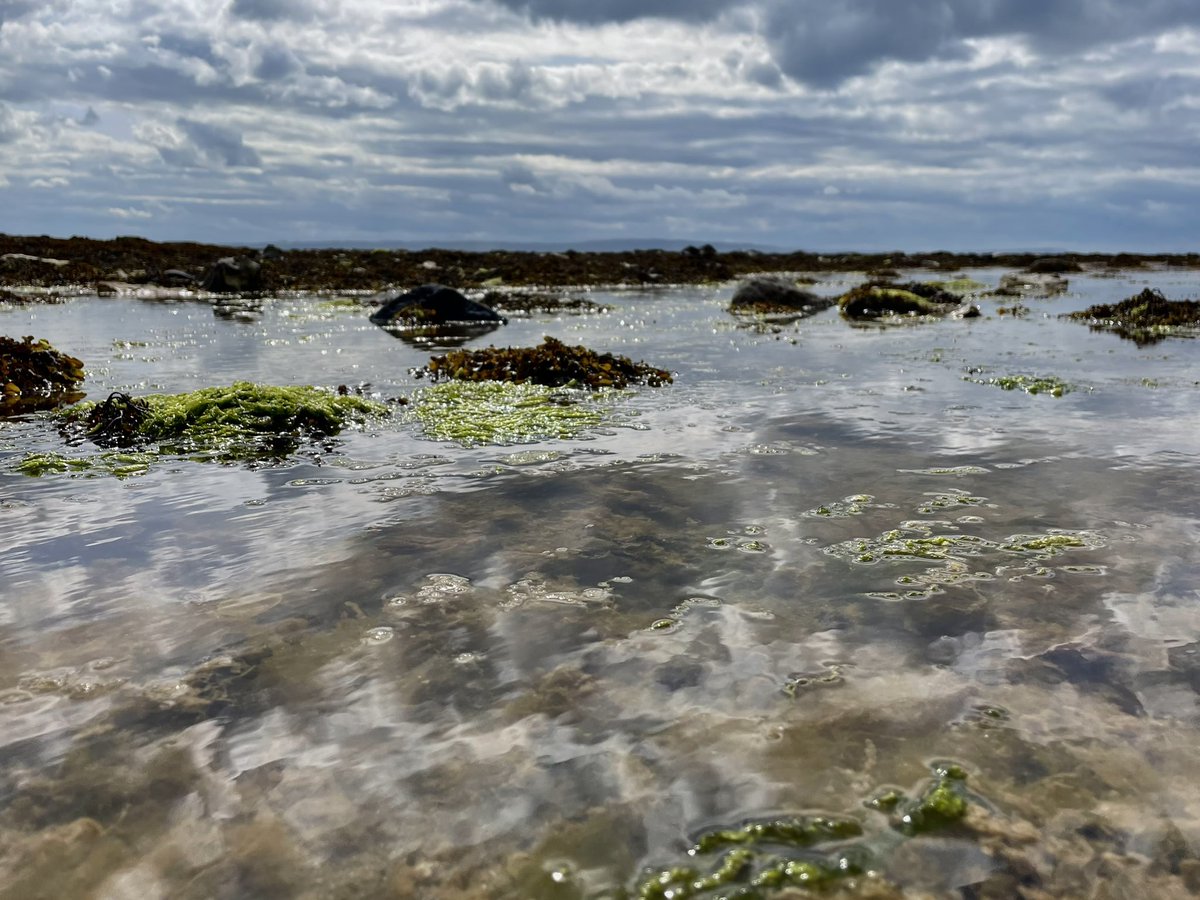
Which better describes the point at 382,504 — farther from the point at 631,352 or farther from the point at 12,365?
the point at 631,352

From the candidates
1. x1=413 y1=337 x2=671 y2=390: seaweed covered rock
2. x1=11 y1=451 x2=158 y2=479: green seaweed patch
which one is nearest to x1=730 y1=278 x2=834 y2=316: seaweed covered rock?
x1=413 y1=337 x2=671 y2=390: seaweed covered rock

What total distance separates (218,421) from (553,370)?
201 inches

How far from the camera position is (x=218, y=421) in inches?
357

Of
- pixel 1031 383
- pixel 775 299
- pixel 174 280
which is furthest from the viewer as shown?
pixel 174 280

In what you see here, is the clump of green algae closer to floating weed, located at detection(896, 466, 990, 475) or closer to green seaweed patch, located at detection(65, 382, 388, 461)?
green seaweed patch, located at detection(65, 382, 388, 461)

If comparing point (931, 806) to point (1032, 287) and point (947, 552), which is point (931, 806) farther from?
point (1032, 287)

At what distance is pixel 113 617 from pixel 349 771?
2108mm

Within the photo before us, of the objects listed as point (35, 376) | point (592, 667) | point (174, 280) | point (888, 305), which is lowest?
point (592, 667)

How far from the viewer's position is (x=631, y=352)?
55.7 ft

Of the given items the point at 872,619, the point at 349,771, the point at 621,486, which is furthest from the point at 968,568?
the point at 349,771

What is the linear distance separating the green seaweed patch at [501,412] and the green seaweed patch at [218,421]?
3.61 ft

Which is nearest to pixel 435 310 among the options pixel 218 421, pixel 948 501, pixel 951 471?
pixel 218 421

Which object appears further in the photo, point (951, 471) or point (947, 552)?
point (951, 471)

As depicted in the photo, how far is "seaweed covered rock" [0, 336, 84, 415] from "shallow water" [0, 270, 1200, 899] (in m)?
3.26
